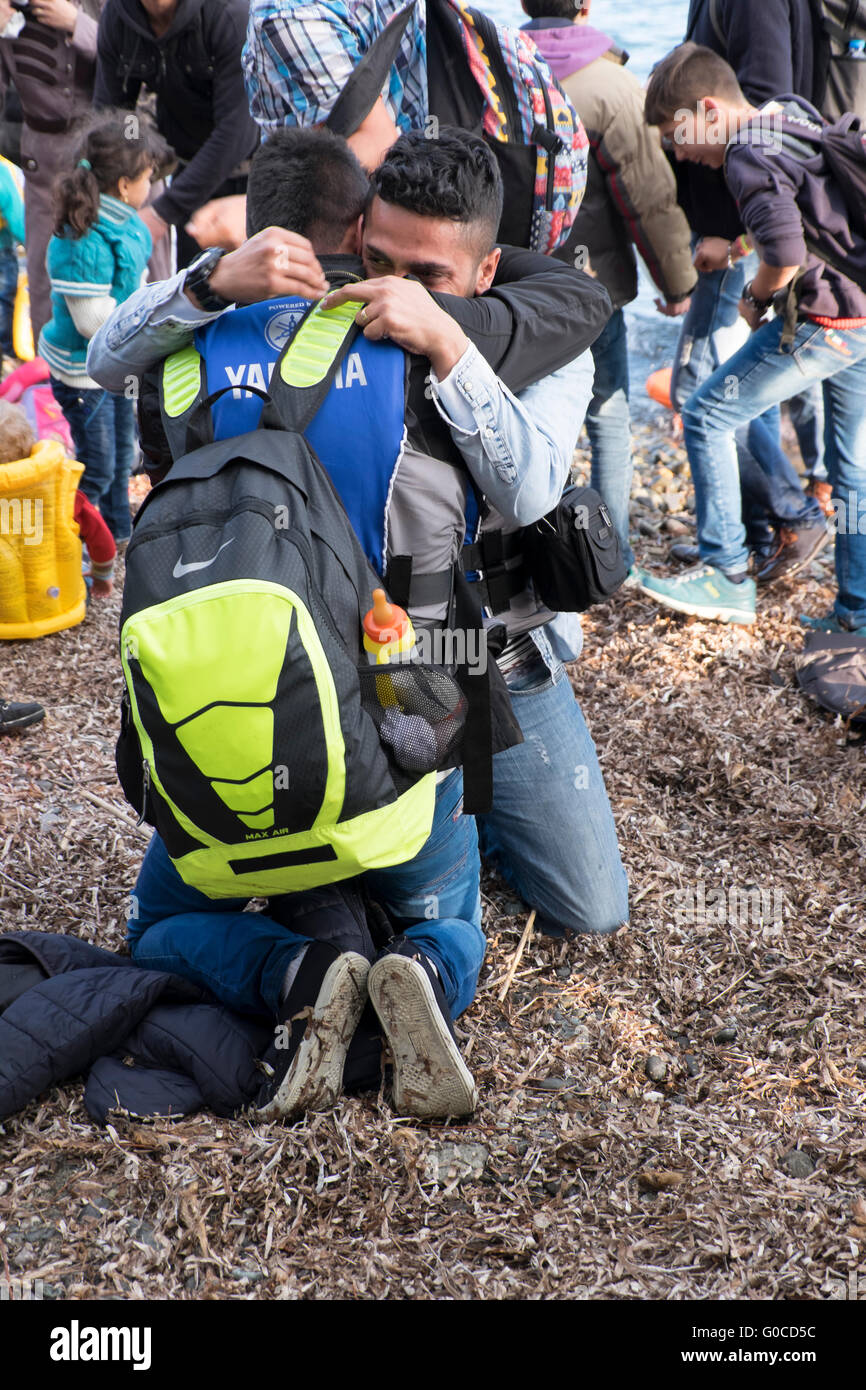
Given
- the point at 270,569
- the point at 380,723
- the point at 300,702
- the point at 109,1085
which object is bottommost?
the point at 109,1085

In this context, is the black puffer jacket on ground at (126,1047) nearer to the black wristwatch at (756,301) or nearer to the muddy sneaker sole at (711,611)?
the muddy sneaker sole at (711,611)

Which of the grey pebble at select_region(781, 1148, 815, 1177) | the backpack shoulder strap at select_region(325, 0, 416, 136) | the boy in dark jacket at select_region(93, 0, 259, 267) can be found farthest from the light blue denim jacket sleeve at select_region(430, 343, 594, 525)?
the boy in dark jacket at select_region(93, 0, 259, 267)

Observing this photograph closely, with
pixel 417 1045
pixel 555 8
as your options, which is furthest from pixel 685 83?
pixel 417 1045

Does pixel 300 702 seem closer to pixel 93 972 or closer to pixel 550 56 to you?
pixel 93 972

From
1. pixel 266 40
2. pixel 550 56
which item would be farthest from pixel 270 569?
pixel 550 56

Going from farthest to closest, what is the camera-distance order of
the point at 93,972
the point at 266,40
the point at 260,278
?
the point at 266,40, the point at 93,972, the point at 260,278

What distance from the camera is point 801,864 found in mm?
3416

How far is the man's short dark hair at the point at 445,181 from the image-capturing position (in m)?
2.25

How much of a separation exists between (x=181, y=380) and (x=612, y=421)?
3099mm

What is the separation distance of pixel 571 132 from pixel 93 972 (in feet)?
9.24

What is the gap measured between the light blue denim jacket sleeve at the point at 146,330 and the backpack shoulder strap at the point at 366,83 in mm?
1031

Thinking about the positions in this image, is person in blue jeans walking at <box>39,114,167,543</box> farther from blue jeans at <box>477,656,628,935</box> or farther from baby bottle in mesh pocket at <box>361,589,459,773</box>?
baby bottle in mesh pocket at <box>361,589,459,773</box>

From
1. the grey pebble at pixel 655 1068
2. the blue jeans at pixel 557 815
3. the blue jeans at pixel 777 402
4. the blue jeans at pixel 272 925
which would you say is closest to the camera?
the blue jeans at pixel 272 925

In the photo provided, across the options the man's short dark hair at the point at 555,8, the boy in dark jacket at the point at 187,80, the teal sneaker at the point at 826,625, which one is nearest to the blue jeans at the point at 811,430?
the teal sneaker at the point at 826,625
